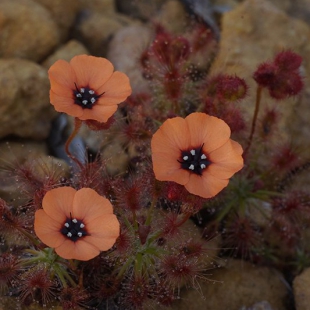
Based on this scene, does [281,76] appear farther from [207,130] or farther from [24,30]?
[24,30]

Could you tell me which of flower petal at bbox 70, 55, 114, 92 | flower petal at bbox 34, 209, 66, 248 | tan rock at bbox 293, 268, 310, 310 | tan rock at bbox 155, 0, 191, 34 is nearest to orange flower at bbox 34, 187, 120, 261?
flower petal at bbox 34, 209, 66, 248

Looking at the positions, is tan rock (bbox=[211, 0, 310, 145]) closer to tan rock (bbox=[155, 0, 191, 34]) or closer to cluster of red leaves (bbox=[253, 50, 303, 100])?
tan rock (bbox=[155, 0, 191, 34])

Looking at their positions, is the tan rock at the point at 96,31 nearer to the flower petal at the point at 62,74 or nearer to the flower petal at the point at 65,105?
the flower petal at the point at 62,74

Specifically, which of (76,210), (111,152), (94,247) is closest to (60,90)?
(76,210)

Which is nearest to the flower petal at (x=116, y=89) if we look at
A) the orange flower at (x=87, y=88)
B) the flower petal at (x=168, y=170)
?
the orange flower at (x=87, y=88)

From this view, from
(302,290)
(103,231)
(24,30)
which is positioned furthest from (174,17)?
(103,231)
